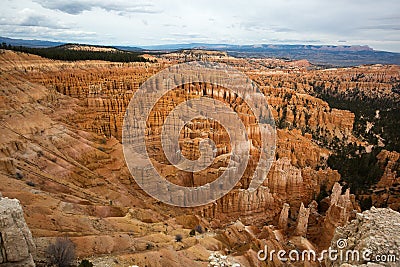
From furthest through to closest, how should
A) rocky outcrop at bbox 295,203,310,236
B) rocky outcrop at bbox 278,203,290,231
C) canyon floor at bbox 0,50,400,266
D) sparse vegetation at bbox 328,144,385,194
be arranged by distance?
1. sparse vegetation at bbox 328,144,385,194
2. rocky outcrop at bbox 278,203,290,231
3. rocky outcrop at bbox 295,203,310,236
4. canyon floor at bbox 0,50,400,266

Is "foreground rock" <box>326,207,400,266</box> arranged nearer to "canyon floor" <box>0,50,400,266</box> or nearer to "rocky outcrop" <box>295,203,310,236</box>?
"canyon floor" <box>0,50,400,266</box>

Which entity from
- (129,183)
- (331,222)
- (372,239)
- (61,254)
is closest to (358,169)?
(331,222)

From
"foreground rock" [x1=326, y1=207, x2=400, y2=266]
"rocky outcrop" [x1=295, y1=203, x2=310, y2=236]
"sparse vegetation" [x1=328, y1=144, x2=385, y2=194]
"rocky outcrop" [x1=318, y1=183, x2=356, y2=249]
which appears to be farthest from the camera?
"sparse vegetation" [x1=328, y1=144, x2=385, y2=194]

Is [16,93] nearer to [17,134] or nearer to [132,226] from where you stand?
[17,134]

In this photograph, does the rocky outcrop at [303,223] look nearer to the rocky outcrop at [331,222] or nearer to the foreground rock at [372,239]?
the rocky outcrop at [331,222]

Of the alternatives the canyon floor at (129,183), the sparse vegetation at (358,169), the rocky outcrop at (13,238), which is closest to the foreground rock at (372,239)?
the canyon floor at (129,183)

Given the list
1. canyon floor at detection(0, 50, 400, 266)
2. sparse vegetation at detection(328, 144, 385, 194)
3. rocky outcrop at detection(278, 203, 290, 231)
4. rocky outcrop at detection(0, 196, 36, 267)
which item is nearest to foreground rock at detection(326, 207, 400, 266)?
canyon floor at detection(0, 50, 400, 266)

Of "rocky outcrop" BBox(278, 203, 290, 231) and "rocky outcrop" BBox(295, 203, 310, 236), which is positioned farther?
"rocky outcrop" BBox(278, 203, 290, 231)
